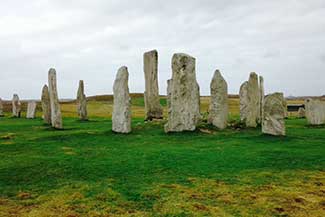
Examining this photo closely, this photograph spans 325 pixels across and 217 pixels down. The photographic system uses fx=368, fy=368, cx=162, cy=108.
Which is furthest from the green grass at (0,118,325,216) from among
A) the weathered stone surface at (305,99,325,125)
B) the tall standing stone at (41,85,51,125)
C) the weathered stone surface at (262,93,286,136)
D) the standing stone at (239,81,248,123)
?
the tall standing stone at (41,85,51,125)

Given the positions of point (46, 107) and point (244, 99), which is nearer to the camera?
point (244, 99)

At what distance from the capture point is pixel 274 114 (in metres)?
17.0

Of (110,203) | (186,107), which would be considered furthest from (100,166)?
(186,107)

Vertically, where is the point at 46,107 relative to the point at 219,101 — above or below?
below

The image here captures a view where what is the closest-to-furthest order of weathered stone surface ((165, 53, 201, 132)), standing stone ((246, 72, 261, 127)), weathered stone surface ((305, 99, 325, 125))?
weathered stone surface ((165, 53, 201, 132))
standing stone ((246, 72, 261, 127))
weathered stone surface ((305, 99, 325, 125))

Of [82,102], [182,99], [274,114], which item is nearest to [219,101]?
[182,99]

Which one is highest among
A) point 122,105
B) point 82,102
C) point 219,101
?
point 82,102

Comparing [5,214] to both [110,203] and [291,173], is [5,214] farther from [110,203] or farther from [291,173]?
[291,173]

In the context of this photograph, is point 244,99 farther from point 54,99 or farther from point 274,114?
point 54,99

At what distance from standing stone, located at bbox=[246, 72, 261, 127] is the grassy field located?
4.20 m

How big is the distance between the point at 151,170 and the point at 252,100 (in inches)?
475

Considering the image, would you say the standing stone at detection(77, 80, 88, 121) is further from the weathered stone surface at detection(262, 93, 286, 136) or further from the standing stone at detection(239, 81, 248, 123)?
the weathered stone surface at detection(262, 93, 286, 136)

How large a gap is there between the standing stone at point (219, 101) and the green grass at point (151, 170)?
8.57ft

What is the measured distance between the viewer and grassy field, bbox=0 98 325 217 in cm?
751
